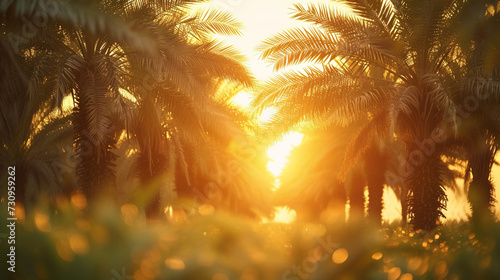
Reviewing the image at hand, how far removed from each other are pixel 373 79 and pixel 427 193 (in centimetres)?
296

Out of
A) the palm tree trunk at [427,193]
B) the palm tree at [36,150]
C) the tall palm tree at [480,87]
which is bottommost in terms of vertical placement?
the palm tree trunk at [427,193]

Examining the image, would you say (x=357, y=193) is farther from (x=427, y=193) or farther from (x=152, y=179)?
(x=427, y=193)

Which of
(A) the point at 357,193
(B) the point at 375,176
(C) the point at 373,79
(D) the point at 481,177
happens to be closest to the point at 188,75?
(C) the point at 373,79

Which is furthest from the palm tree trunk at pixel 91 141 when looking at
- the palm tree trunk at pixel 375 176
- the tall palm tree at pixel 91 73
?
the palm tree trunk at pixel 375 176

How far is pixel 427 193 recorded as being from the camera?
44.4 feet

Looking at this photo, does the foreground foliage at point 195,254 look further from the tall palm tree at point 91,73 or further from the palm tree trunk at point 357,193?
the palm tree trunk at point 357,193

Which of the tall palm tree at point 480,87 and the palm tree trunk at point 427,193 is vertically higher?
the tall palm tree at point 480,87

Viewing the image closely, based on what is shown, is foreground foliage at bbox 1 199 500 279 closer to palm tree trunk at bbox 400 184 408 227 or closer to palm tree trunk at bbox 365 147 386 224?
palm tree trunk at bbox 400 184 408 227

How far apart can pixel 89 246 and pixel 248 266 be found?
6.34 ft

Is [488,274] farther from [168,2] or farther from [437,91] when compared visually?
[168,2]

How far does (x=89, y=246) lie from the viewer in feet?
23.0

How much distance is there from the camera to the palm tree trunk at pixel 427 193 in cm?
1353

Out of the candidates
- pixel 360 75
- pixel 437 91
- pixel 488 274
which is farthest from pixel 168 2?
pixel 488 274

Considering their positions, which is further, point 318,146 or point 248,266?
point 318,146
